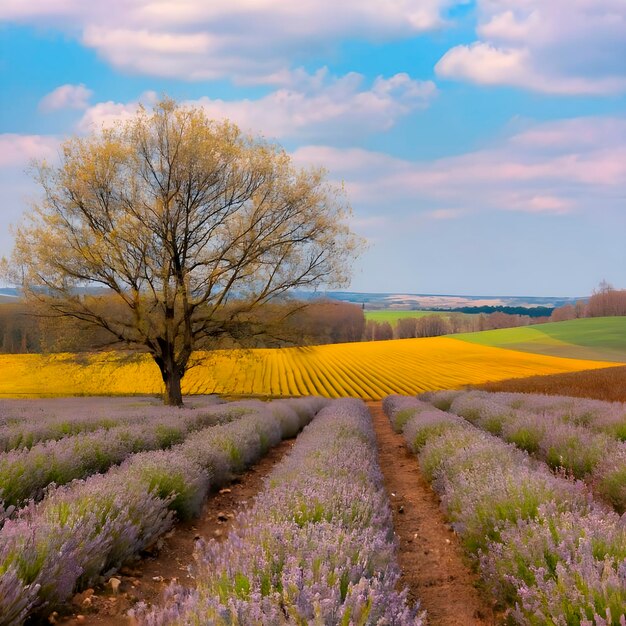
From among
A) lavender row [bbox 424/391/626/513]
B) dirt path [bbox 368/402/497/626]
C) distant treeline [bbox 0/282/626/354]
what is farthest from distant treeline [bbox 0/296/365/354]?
dirt path [bbox 368/402/497/626]

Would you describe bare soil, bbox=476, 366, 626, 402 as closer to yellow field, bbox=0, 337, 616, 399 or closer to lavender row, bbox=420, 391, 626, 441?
lavender row, bbox=420, 391, 626, 441

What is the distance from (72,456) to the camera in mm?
6199

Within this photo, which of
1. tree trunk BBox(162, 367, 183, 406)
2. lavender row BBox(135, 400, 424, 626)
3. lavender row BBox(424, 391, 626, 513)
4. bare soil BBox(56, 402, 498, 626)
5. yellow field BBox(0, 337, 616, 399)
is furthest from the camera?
yellow field BBox(0, 337, 616, 399)

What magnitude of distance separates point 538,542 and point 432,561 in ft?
5.51

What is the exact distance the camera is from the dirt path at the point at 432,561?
3.61 metres

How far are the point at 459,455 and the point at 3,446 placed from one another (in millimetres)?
6661

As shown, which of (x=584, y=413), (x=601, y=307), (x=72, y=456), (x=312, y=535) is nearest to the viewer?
(x=312, y=535)

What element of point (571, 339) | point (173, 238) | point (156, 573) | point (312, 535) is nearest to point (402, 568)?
point (312, 535)

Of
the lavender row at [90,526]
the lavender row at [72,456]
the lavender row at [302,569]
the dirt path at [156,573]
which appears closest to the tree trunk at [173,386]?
the lavender row at [72,456]

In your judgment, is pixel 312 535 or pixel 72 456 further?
pixel 72 456

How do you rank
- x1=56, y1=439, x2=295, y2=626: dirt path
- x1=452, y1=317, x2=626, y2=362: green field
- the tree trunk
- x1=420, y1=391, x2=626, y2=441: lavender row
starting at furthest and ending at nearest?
x1=452, y1=317, x2=626, y2=362: green field < the tree trunk < x1=420, y1=391, x2=626, y2=441: lavender row < x1=56, y1=439, x2=295, y2=626: dirt path

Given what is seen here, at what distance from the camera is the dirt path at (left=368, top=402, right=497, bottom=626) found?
11.9 feet

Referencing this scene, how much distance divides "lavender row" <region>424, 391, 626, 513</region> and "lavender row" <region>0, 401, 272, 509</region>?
561 centimetres

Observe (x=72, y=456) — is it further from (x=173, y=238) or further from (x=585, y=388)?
(x=585, y=388)
